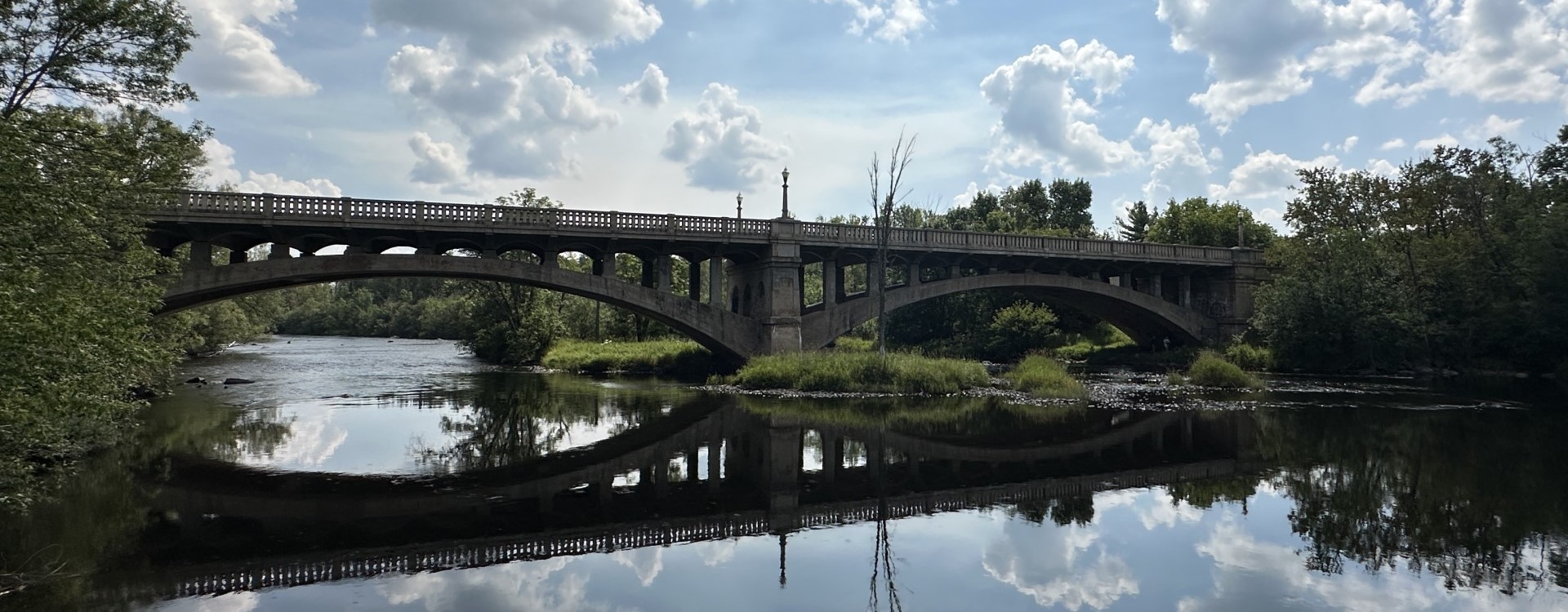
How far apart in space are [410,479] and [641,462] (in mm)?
4250

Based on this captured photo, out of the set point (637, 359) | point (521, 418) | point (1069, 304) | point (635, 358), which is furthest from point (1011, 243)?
point (521, 418)

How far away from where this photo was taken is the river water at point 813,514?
32.3ft

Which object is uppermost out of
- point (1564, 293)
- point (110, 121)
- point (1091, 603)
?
point (110, 121)

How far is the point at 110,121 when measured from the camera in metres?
29.7

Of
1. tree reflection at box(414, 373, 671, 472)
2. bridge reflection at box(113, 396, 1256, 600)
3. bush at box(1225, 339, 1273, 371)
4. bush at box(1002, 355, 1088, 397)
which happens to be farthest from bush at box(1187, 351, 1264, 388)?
tree reflection at box(414, 373, 671, 472)

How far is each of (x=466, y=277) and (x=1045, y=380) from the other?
70.5 ft

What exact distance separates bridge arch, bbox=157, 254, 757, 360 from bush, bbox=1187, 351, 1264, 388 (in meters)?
18.1

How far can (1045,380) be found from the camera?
105ft

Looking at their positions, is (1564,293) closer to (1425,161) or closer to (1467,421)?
(1425,161)

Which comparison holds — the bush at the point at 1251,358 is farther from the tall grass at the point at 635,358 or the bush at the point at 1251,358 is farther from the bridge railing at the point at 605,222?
the tall grass at the point at 635,358

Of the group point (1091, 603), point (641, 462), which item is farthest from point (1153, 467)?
point (641, 462)

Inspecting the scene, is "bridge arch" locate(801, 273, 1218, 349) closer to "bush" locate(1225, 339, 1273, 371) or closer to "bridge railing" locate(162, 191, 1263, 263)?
"bridge railing" locate(162, 191, 1263, 263)

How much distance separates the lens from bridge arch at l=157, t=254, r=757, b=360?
29.6 m

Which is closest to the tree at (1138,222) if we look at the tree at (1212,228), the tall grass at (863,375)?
the tree at (1212,228)
